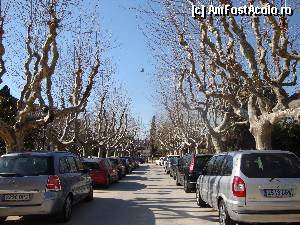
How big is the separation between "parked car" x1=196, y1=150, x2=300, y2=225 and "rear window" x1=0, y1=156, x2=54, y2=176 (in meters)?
3.93

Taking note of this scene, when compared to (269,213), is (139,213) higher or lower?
lower

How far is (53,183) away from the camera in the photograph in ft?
32.6

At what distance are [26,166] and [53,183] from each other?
29.4 inches

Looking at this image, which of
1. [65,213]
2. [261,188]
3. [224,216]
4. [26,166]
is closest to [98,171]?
[65,213]

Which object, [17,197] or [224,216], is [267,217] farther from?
[17,197]

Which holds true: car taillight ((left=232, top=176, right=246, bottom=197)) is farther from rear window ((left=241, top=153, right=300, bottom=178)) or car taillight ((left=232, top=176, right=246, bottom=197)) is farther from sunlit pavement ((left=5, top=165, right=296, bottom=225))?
sunlit pavement ((left=5, top=165, right=296, bottom=225))

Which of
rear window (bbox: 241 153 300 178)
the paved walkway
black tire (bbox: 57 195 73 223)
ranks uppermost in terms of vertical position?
rear window (bbox: 241 153 300 178)

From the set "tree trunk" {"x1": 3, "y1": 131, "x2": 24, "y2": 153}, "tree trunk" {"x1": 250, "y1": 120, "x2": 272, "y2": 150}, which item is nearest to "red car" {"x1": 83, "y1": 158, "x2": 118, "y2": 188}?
"tree trunk" {"x1": 3, "y1": 131, "x2": 24, "y2": 153}

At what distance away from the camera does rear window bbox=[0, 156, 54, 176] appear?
32.7ft

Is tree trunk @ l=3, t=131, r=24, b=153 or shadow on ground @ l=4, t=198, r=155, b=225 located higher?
tree trunk @ l=3, t=131, r=24, b=153

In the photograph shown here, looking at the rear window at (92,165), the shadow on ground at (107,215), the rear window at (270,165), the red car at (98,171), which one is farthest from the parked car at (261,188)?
the rear window at (92,165)

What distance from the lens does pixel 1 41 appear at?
16.8 metres

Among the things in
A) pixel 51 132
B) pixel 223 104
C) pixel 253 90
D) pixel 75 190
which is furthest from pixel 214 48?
pixel 51 132

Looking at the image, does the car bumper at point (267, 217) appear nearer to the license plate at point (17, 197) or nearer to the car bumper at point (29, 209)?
the car bumper at point (29, 209)
